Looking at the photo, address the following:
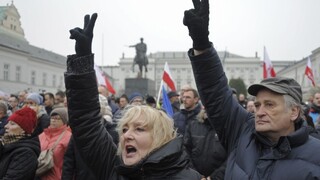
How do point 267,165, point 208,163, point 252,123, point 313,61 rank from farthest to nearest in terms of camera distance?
point 313,61 < point 208,163 < point 252,123 < point 267,165

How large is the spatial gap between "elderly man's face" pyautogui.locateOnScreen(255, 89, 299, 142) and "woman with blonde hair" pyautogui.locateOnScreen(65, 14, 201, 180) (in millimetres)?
499

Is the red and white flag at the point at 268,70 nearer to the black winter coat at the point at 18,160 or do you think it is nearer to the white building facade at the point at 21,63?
the black winter coat at the point at 18,160

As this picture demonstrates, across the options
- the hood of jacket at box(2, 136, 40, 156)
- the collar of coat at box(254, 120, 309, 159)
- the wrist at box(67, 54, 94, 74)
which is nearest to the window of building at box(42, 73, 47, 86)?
the hood of jacket at box(2, 136, 40, 156)

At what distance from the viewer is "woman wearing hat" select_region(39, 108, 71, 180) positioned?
3.82m

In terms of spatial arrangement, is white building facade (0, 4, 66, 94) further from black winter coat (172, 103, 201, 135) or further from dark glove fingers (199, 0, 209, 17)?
dark glove fingers (199, 0, 209, 17)

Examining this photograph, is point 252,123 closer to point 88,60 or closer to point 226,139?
point 226,139

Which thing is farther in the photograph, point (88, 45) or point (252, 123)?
point (252, 123)

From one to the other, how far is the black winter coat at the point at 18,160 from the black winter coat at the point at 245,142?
71.6 inches

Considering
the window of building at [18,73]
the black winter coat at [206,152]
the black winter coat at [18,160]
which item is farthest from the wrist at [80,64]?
the window of building at [18,73]

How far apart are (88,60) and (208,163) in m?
2.19

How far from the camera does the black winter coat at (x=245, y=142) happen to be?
6.24 ft

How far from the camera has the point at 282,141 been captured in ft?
6.49

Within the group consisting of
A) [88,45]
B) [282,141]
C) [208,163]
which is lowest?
[208,163]

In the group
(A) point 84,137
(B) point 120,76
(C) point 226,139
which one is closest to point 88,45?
(A) point 84,137
